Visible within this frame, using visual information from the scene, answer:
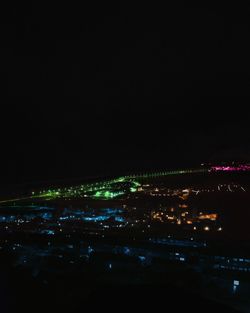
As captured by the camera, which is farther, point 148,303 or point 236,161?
point 236,161

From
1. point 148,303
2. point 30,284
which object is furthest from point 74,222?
point 148,303

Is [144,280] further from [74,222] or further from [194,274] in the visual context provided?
[74,222]

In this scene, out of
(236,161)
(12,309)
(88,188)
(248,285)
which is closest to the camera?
(12,309)

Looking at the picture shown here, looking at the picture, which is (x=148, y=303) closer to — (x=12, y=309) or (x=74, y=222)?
(x=12, y=309)

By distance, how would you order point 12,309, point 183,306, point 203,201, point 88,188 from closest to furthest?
point 183,306 → point 12,309 → point 203,201 → point 88,188

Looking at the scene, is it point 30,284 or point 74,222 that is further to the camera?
point 74,222

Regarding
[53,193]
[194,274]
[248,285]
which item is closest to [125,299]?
[194,274]

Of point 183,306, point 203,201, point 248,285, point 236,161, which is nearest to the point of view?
point 183,306

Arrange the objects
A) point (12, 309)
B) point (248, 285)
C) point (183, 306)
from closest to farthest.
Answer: point (183, 306)
point (12, 309)
point (248, 285)

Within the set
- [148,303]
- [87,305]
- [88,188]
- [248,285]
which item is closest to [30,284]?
[87,305]
